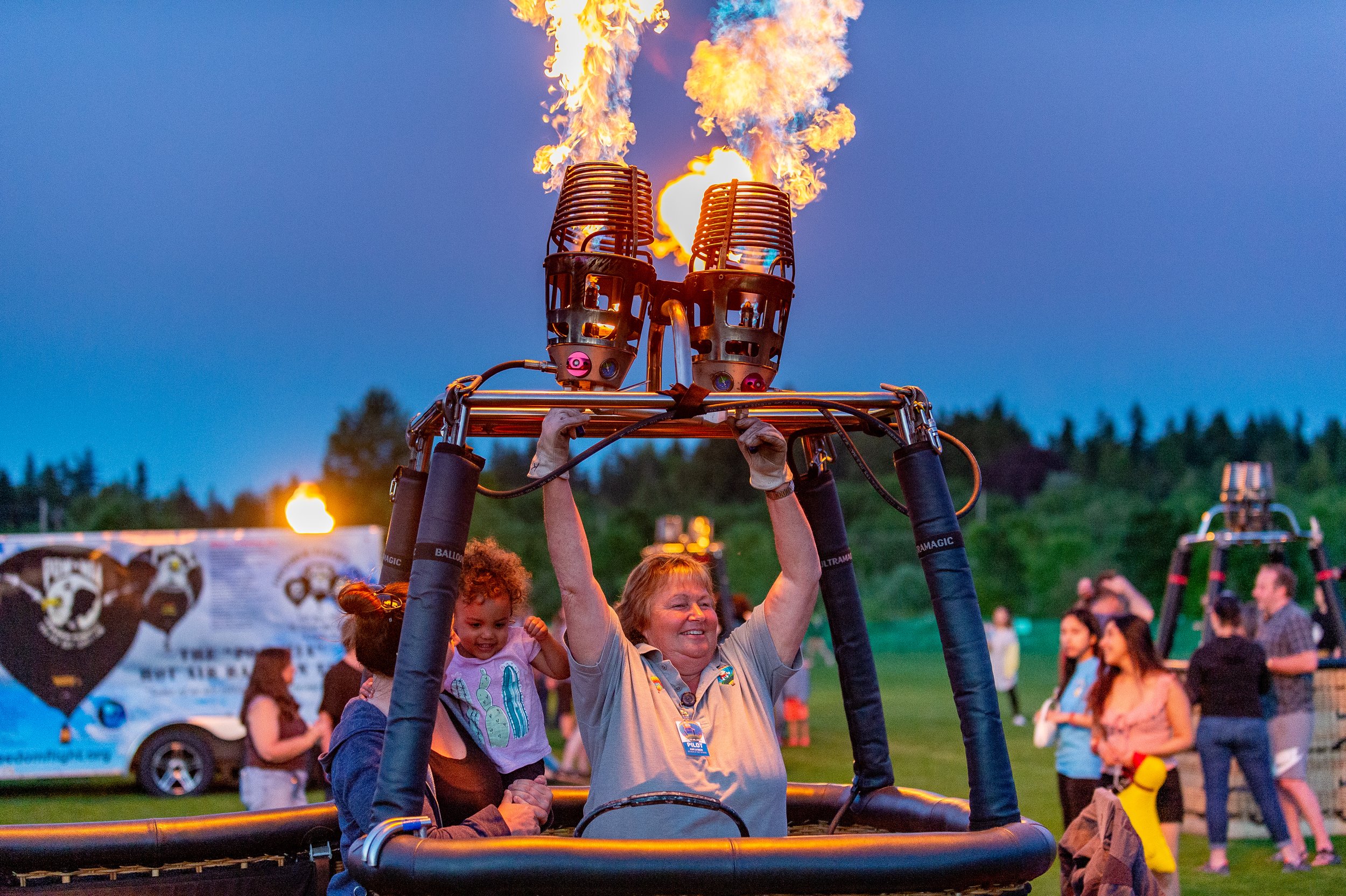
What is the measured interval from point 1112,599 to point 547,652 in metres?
5.50

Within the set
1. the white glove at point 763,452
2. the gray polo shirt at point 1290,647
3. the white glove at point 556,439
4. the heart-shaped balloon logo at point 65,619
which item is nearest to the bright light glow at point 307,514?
the heart-shaped balloon logo at point 65,619

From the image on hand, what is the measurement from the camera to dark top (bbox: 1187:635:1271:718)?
286 inches

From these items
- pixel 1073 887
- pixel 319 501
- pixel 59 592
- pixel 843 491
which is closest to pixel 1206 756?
pixel 1073 887

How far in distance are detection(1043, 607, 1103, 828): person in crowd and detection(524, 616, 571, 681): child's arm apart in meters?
3.33

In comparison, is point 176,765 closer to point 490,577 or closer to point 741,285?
point 490,577

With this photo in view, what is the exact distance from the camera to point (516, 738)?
347 cm

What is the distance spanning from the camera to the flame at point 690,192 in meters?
3.45

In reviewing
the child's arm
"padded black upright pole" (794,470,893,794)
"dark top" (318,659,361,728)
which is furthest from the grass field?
the child's arm

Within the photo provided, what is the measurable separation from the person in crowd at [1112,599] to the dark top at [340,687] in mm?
3911

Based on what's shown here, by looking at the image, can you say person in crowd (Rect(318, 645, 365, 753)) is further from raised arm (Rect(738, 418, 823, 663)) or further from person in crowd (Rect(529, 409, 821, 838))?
raised arm (Rect(738, 418, 823, 663))

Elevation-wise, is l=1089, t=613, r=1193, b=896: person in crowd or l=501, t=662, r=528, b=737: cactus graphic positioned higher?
l=501, t=662, r=528, b=737: cactus graphic

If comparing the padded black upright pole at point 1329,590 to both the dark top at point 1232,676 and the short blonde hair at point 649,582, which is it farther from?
the short blonde hair at point 649,582

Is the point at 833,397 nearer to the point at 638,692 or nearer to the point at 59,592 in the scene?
the point at 638,692

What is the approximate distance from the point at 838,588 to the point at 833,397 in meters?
0.87
